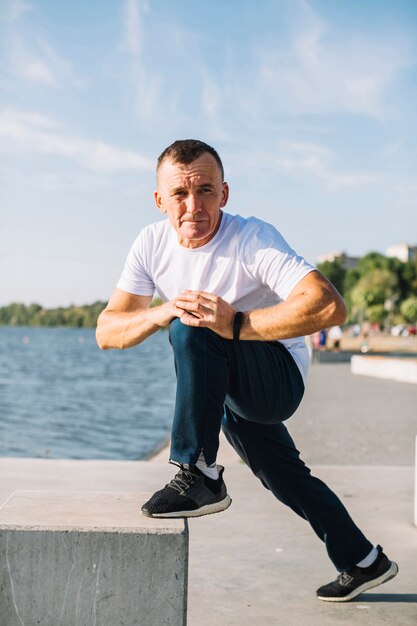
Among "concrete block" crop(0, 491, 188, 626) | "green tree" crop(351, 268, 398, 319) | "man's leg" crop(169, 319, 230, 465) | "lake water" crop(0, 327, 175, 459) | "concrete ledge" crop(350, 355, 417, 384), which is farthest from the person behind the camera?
"green tree" crop(351, 268, 398, 319)

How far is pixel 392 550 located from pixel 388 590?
0.84 metres

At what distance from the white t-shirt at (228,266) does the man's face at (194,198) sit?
0.05m

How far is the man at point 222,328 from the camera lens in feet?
11.4

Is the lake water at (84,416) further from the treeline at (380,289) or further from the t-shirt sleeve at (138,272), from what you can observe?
the treeline at (380,289)

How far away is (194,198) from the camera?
3.67 metres

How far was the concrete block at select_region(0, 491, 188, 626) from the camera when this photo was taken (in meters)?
3.24

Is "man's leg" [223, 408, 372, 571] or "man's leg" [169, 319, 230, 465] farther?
"man's leg" [223, 408, 372, 571]

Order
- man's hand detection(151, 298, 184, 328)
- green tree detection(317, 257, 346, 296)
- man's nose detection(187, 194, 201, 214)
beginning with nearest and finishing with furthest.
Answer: man's hand detection(151, 298, 184, 328) < man's nose detection(187, 194, 201, 214) < green tree detection(317, 257, 346, 296)

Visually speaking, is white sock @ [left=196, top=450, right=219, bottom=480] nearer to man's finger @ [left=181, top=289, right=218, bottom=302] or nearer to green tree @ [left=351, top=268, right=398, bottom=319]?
man's finger @ [left=181, top=289, right=218, bottom=302]

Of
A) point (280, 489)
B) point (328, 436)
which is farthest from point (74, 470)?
point (328, 436)

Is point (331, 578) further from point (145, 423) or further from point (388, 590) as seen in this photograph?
point (145, 423)

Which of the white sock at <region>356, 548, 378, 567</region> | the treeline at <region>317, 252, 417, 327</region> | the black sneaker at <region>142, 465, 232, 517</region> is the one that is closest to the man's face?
the black sneaker at <region>142, 465, 232, 517</region>

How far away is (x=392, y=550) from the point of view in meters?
5.39

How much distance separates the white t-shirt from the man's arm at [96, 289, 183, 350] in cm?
5
